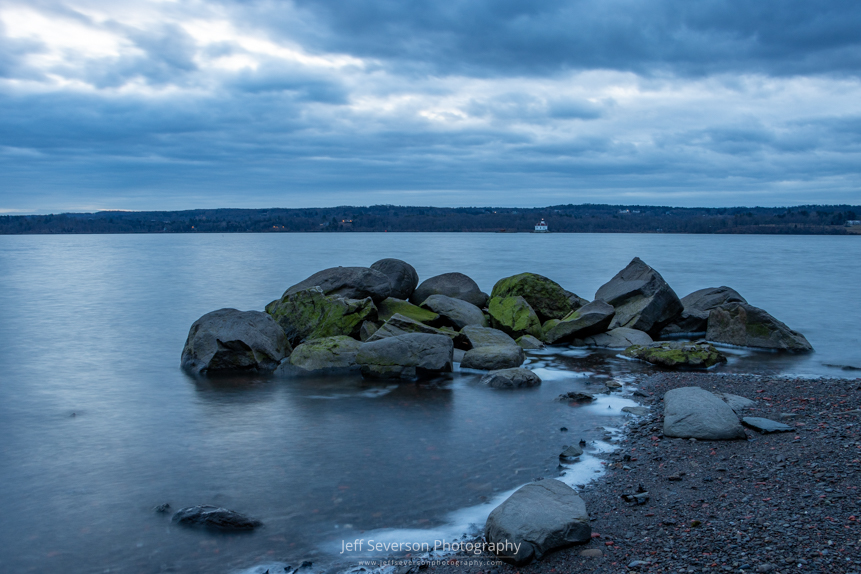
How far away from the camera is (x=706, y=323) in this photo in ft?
57.7

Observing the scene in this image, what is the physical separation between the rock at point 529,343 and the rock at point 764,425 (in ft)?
24.0

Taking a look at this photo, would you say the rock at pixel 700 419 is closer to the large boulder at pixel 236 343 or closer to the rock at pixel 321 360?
the rock at pixel 321 360

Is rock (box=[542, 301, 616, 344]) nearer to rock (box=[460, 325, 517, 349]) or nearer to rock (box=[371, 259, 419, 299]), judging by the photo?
rock (box=[460, 325, 517, 349])

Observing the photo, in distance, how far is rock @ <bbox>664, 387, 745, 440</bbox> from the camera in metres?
7.86

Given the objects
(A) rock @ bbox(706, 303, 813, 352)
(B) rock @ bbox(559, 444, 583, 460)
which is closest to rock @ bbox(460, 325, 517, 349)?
(A) rock @ bbox(706, 303, 813, 352)

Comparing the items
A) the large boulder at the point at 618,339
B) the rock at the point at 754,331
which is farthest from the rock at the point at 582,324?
the rock at the point at 754,331

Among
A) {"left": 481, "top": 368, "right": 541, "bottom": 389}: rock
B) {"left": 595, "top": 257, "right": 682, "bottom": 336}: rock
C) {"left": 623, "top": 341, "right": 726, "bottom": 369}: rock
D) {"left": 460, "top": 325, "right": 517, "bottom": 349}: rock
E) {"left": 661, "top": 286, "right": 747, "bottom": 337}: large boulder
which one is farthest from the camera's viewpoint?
{"left": 661, "top": 286, "right": 747, "bottom": 337}: large boulder

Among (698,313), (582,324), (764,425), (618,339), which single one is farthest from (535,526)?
(698,313)

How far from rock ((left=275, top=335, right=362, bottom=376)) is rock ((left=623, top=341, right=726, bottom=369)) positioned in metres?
6.23

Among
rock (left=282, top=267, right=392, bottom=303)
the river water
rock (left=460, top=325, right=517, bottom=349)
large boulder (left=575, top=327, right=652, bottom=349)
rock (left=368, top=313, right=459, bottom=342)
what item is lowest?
the river water

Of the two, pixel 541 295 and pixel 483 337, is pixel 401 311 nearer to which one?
pixel 483 337

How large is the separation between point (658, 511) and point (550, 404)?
15.0 ft

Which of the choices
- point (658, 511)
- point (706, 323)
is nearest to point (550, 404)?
point (658, 511)

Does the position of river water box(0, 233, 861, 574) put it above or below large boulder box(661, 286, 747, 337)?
below
